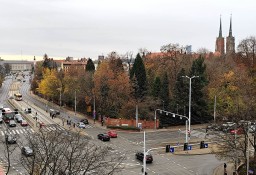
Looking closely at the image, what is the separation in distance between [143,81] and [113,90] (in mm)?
7112

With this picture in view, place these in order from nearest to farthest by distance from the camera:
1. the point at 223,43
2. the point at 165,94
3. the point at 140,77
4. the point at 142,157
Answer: the point at 142,157 → the point at 165,94 → the point at 140,77 → the point at 223,43

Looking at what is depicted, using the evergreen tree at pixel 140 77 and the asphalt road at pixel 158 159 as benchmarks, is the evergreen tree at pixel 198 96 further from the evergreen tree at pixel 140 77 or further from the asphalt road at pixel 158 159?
the asphalt road at pixel 158 159

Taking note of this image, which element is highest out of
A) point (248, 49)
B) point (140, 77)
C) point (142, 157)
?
point (248, 49)

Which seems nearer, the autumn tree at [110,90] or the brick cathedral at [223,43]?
the autumn tree at [110,90]

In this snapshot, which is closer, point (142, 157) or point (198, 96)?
point (142, 157)

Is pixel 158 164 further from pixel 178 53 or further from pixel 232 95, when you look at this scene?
pixel 178 53

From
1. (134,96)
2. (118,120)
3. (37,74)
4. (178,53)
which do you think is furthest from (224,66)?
(37,74)

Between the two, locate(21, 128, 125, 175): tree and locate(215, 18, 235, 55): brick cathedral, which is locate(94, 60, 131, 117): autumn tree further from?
locate(215, 18, 235, 55): brick cathedral

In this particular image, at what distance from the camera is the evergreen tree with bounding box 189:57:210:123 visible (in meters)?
66.8

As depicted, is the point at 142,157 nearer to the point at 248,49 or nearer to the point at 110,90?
the point at 110,90

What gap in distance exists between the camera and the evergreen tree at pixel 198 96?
66750 mm

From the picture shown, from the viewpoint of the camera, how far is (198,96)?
66.9 meters

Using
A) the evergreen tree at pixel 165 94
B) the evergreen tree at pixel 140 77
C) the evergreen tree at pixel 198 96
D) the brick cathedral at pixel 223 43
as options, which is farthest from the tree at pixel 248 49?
the brick cathedral at pixel 223 43

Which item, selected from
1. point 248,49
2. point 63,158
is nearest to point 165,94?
point 248,49
